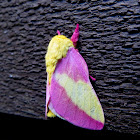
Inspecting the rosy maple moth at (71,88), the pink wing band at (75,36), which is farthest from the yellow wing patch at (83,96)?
the pink wing band at (75,36)

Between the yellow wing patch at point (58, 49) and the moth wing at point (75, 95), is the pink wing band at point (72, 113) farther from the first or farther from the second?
the yellow wing patch at point (58, 49)

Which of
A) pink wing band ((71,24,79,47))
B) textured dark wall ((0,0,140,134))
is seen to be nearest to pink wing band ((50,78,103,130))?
textured dark wall ((0,0,140,134))

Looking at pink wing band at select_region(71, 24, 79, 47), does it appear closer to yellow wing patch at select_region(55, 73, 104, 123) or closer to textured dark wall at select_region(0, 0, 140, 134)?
textured dark wall at select_region(0, 0, 140, 134)

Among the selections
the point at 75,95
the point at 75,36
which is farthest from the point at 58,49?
the point at 75,95

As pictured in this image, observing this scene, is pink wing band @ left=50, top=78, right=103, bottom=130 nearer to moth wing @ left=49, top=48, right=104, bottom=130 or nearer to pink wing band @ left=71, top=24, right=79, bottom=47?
moth wing @ left=49, top=48, right=104, bottom=130

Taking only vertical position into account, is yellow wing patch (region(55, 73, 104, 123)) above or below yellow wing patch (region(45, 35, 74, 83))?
below

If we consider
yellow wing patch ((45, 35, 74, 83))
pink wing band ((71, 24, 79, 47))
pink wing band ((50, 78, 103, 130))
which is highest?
pink wing band ((71, 24, 79, 47))

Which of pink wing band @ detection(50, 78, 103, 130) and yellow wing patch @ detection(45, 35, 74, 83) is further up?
yellow wing patch @ detection(45, 35, 74, 83)

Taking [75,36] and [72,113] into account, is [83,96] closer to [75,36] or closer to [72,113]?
[72,113]
